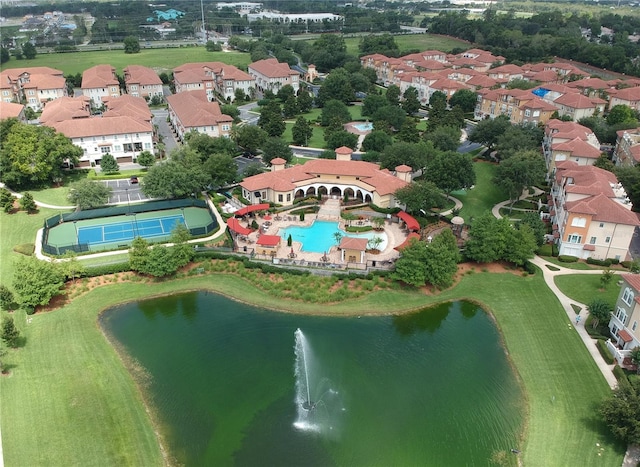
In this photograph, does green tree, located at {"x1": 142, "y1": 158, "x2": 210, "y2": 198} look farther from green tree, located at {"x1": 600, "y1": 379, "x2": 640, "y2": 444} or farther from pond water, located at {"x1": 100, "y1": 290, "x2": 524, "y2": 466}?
green tree, located at {"x1": 600, "y1": 379, "x2": 640, "y2": 444}

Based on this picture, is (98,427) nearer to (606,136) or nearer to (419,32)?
(606,136)

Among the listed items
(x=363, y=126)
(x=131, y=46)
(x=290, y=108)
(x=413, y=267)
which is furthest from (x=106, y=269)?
(x=131, y=46)

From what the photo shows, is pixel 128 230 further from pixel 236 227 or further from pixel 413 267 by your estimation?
pixel 413 267

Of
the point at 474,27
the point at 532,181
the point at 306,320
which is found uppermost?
the point at 474,27

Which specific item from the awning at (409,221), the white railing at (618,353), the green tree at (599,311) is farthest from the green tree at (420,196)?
the white railing at (618,353)

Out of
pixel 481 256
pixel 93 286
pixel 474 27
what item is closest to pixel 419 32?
pixel 474 27
